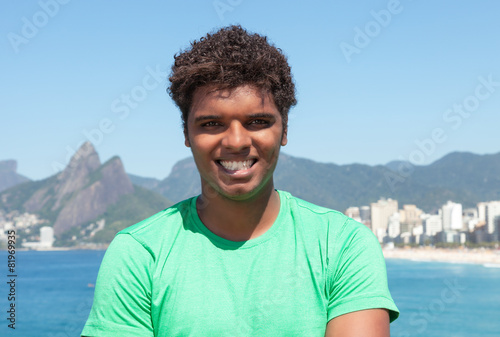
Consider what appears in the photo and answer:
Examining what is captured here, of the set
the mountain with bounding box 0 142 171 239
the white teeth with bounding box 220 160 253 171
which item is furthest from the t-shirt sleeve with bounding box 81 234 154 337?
the mountain with bounding box 0 142 171 239

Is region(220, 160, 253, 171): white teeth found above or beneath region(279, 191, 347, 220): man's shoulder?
above

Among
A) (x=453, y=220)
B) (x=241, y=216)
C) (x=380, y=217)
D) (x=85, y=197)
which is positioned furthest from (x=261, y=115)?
(x=85, y=197)

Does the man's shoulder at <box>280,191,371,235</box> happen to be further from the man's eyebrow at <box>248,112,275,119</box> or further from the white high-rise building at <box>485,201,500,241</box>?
the white high-rise building at <box>485,201,500,241</box>

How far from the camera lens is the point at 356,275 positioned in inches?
64.2

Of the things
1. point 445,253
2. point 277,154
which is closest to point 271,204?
point 277,154

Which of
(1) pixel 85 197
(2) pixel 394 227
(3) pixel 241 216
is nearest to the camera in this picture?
(3) pixel 241 216

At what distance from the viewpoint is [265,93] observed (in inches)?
68.6

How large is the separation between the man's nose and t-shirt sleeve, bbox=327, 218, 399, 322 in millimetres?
384

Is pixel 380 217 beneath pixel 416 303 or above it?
above

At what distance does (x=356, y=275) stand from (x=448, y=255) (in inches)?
3832

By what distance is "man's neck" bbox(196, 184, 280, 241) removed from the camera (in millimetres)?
1833

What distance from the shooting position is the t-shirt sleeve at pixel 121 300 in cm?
164

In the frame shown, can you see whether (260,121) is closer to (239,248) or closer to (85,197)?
(239,248)

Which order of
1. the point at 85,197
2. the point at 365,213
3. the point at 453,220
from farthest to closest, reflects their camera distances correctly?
the point at 85,197 → the point at 365,213 → the point at 453,220
